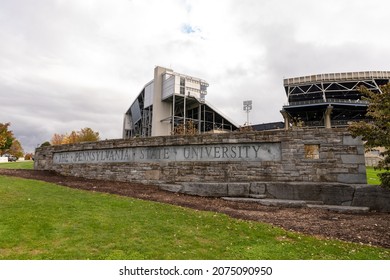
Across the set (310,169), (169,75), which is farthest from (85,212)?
(169,75)

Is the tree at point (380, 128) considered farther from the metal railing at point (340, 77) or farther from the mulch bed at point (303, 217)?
the metal railing at point (340, 77)

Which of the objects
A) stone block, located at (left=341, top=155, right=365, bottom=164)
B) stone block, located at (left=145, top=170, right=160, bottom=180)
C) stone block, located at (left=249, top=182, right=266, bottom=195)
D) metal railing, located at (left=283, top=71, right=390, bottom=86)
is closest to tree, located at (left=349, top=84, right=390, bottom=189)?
stone block, located at (left=341, top=155, right=365, bottom=164)

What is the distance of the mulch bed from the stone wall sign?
1648 millimetres

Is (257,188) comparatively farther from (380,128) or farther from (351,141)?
(380,128)

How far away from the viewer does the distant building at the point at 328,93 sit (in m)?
54.5

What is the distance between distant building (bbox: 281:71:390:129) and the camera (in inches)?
2144

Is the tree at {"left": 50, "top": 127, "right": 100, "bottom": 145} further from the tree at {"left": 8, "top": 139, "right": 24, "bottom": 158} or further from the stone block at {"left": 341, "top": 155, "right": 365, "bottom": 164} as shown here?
the stone block at {"left": 341, "top": 155, "right": 365, "bottom": 164}

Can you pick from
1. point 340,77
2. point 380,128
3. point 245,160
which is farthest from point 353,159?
point 340,77

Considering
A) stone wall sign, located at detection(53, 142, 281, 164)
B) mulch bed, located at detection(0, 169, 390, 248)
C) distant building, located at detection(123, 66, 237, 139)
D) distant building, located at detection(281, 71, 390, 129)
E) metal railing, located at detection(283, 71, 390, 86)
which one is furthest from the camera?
metal railing, located at detection(283, 71, 390, 86)

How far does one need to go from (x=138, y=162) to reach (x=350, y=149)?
8118 millimetres

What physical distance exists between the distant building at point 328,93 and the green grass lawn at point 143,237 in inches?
2008

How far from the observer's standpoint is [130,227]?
Result: 5215 millimetres

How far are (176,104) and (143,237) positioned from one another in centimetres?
3820

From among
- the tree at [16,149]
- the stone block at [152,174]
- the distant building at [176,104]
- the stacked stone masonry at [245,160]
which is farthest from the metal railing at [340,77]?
the tree at [16,149]
